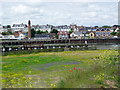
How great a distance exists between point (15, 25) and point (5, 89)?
554 ft

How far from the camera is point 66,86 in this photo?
12445 mm

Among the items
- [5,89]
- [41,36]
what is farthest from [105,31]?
[5,89]

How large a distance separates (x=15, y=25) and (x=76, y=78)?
16927cm

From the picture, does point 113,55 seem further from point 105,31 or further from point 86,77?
point 105,31

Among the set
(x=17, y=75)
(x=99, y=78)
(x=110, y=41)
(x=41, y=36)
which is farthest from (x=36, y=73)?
(x=41, y=36)

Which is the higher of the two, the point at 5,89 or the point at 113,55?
the point at 113,55

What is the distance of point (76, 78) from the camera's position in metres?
14.9

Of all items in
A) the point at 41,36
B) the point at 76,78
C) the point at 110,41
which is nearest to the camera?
the point at 76,78

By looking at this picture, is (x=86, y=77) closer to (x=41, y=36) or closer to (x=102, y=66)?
(x=102, y=66)

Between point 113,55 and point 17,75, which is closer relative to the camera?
point 17,75

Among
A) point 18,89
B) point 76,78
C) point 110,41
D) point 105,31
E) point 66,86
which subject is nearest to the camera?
point 66,86

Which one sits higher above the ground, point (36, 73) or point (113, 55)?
point (113, 55)

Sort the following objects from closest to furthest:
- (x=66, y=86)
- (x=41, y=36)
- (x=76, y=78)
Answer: (x=66, y=86) → (x=76, y=78) → (x=41, y=36)

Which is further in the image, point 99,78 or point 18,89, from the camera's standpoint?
point 99,78
